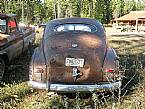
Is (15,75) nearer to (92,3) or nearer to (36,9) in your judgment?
(36,9)

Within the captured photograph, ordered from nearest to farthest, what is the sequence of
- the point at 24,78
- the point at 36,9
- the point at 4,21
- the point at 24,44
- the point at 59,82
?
1. the point at 59,82
2. the point at 24,78
3. the point at 4,21
4. the point at 24,44
5. the point at 36,9

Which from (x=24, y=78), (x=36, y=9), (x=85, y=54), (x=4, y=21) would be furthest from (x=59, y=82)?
(x=36, y=9)

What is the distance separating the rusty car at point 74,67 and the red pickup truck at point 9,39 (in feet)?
4.53

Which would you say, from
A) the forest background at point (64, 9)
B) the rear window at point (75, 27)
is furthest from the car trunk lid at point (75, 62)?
the forest background at point (64, 9)

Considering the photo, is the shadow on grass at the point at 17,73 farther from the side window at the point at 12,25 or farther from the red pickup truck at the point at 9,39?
the side window at the point at 12,25

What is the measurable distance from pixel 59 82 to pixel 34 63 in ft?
2.22

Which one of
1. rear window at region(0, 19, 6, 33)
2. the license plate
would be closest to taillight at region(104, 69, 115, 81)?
the license plate

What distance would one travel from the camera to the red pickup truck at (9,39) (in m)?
7.75

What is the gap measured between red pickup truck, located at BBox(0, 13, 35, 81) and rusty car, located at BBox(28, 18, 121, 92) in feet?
4.53

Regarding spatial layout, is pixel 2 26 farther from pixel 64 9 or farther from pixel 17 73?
pixel 64 9

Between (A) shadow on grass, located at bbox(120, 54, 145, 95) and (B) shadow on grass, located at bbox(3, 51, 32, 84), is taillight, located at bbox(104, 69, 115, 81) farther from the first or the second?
(B) shadow on grass, located at bbox(3, 51, 32, 84)

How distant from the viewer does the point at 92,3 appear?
3735 inches

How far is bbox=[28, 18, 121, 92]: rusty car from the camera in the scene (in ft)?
19.6

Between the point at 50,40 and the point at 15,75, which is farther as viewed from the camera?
the point at 15,75
